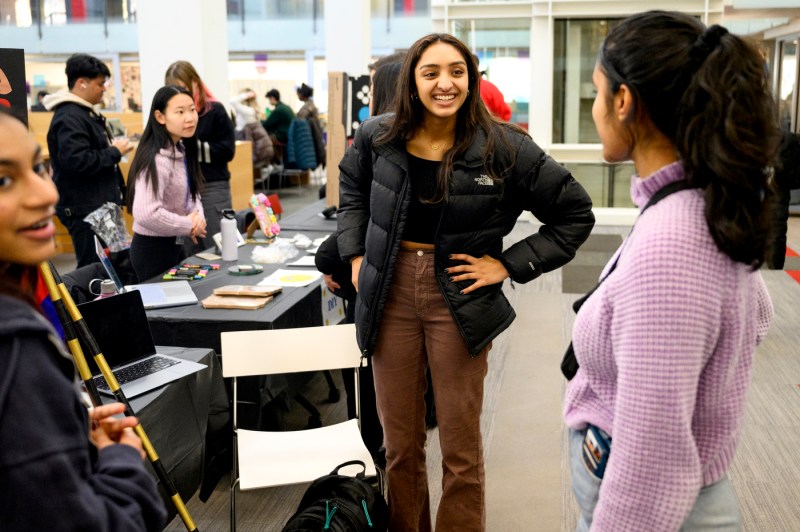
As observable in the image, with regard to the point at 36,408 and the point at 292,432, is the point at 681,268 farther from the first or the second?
the point at 292,432

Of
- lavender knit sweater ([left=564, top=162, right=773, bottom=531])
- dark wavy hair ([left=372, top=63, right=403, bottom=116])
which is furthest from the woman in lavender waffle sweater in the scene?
dark wavy hair ([left=372, top=63, right=403, bottom=116])

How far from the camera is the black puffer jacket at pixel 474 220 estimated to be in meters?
2.31

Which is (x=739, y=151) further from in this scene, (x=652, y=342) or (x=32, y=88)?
(x=32, y=88)

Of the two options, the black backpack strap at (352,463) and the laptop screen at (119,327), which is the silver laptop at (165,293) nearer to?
the laptop screen at (119,327)

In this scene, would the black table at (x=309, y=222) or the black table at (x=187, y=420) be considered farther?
the black table at (x=309, y=222)

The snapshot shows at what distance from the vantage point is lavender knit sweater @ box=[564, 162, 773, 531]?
1.08 m

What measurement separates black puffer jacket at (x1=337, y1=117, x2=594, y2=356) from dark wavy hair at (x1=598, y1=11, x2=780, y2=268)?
114 cm

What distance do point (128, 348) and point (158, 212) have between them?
116cm

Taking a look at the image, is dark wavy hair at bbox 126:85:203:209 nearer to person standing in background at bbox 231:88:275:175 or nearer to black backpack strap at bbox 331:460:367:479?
black backpack strap at bbox 331:460:367:479

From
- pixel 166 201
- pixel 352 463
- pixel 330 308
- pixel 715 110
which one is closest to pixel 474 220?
pixel 352 463

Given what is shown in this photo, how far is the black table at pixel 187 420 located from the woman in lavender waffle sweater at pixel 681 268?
5.49ft

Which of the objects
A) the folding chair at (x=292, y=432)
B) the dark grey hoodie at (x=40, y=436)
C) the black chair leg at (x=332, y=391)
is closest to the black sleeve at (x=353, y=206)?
the folding chair at (x=292, y=432)

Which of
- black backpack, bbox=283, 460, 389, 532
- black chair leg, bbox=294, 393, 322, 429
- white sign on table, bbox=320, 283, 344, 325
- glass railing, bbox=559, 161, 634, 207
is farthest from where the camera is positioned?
glass railing, bbox=559, 161, 634, 207

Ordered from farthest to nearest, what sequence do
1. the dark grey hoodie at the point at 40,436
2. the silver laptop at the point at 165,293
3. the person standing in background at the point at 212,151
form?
the person standing in background at the point at 212,151 → the silver laptop at the point at 165,293 → the dark grey hoodie at the point at 40,436
